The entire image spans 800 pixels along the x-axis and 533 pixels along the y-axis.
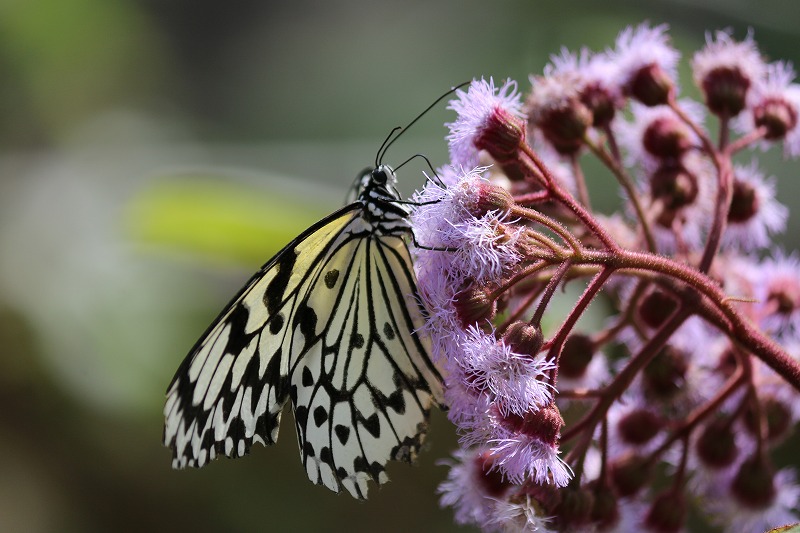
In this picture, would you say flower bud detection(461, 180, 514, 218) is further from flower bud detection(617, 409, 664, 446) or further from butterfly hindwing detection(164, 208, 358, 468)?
flower bud detection(617, 409, 664, 446)

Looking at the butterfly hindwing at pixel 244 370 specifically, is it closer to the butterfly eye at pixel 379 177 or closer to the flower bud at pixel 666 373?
the butterfly eye at pixel 379 177

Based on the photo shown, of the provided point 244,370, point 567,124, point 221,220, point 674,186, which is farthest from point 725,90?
point 221,220

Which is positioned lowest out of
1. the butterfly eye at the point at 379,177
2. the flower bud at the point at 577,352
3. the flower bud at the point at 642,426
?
the flower bud at the point at 642,426

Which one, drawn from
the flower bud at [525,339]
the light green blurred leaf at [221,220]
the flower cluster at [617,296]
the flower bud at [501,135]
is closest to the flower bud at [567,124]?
the flower cluster at [617,296]

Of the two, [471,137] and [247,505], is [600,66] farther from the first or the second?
[247,505]

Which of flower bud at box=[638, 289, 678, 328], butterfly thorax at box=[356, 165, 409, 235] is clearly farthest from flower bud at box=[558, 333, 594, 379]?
butterfly thorax at box=[356, 165, 409, 235]

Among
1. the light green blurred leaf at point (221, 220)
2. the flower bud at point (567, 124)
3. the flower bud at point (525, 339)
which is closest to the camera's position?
the flower bud at point (525, 339)

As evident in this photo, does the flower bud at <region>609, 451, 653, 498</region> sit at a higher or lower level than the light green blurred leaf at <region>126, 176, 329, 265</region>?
lower
